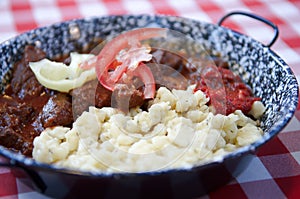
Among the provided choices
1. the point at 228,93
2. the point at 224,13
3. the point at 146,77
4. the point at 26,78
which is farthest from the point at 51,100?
the point at 224,13

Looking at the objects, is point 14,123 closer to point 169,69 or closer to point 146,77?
point 146,77

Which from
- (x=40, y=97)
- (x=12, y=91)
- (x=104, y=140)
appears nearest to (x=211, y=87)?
(x=104, y=140)

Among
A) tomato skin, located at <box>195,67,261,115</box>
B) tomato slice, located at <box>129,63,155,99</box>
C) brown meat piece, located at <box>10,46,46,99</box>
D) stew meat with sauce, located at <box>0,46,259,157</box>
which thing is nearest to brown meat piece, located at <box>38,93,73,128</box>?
stew meat with sauce, located at <box>0,46,259,157</box>

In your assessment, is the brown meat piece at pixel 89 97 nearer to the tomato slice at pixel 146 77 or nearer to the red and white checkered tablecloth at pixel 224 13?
the tomato slice at pixel 146 77

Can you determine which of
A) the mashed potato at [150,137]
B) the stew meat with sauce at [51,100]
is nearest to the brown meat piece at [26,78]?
the stew meat with sauce at [51,100]

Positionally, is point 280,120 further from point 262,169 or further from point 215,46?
point 215,46
